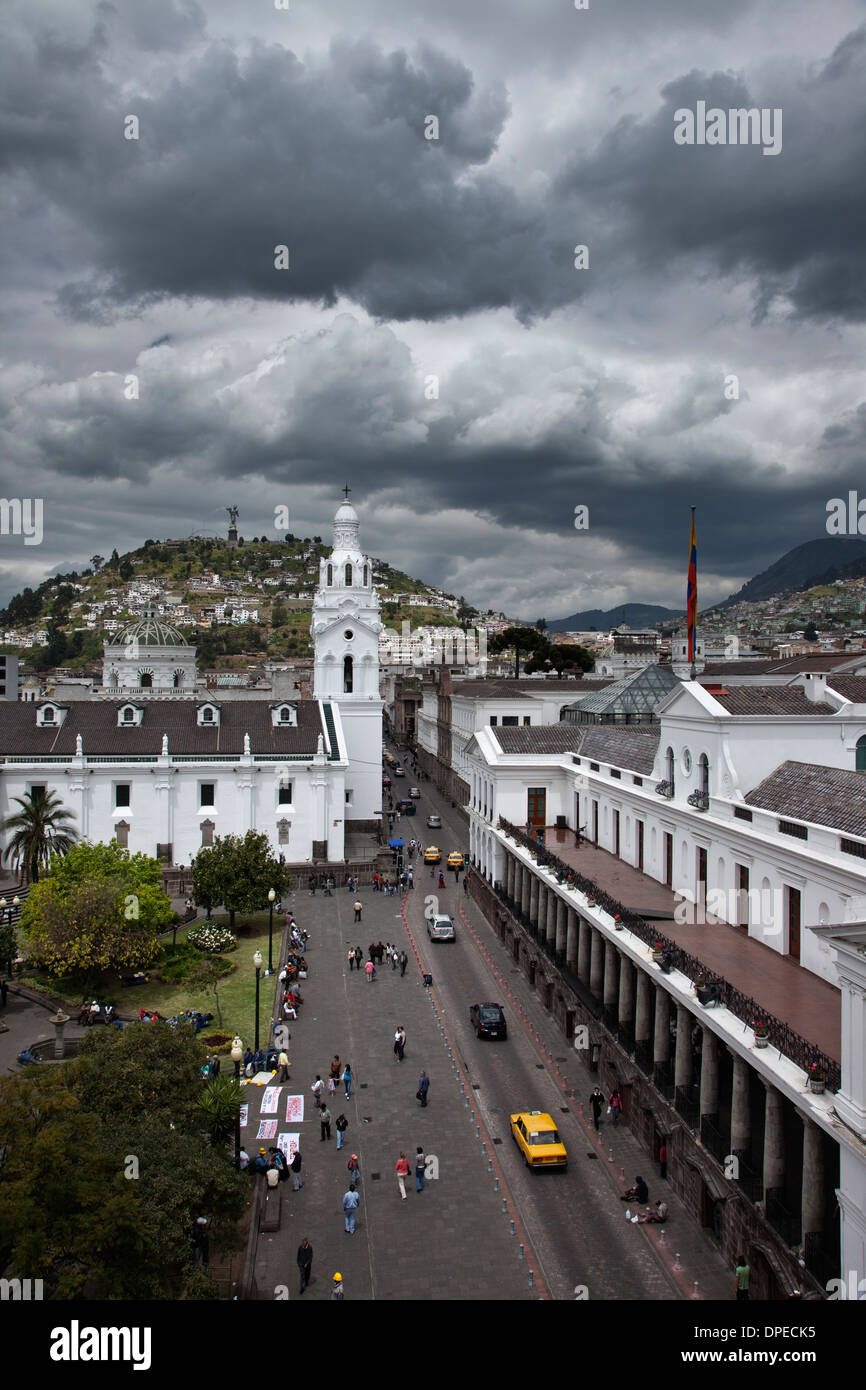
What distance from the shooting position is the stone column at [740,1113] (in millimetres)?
18016

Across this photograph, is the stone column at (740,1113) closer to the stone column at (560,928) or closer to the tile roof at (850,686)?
the tile roof at (850,686)

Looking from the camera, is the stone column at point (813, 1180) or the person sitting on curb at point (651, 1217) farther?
the person sitting on curb at point (651, 1217)

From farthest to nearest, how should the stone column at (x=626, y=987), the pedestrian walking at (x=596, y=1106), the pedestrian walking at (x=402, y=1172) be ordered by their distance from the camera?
the stone column at (x=626, y=987)
the pedestrian walking at (x=596, y=1106)
the pedestrian walking at (x=402, y=1172)

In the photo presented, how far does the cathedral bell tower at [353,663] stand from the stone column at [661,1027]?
39.3 m

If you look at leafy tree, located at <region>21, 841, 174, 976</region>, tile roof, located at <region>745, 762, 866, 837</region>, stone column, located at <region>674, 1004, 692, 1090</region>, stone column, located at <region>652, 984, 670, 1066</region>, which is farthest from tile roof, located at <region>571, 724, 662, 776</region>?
leafy tree, located at <region>21, 841, 174, 976</region>

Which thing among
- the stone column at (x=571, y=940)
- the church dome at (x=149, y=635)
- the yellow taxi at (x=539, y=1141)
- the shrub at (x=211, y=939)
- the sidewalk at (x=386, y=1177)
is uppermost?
the church dome at (x=149, y=635)

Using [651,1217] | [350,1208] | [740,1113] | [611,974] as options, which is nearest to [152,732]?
[611,974]

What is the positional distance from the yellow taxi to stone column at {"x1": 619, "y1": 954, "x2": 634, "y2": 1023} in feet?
15.2

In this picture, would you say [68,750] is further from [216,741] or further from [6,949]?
[6,949]

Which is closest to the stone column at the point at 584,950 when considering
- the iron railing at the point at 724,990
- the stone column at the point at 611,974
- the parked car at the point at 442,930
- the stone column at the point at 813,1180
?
the iron railing at the point at 724,990

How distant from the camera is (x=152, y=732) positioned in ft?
169

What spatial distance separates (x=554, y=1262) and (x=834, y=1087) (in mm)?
6944
